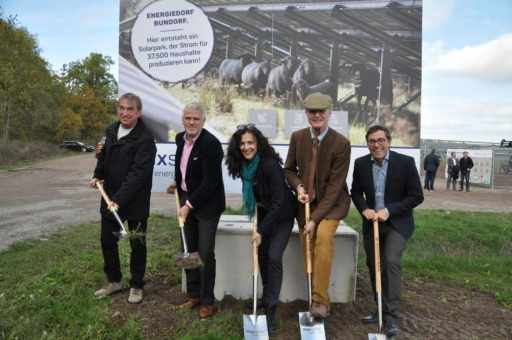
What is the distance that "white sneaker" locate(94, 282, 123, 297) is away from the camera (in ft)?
14.1

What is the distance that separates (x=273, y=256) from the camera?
12.2ft

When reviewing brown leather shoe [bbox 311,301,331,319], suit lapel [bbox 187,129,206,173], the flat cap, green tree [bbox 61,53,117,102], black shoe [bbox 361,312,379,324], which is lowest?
black shoe [bbox 361,312,379,324]

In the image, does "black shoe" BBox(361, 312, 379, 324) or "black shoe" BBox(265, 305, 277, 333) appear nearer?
"black shoe" BBox(265, 305, 277, 333)

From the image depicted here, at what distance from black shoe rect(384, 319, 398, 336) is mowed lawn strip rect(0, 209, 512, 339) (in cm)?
129

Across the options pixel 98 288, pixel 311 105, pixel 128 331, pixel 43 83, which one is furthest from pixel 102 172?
pixel 43 83

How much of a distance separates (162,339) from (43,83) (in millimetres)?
33573

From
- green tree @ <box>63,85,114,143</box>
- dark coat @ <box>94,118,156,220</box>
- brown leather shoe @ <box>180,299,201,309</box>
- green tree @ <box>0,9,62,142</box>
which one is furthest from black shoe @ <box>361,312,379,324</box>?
green tree @ <box>63,85,114,143</box>

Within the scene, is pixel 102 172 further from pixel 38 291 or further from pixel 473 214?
pixel 473 214

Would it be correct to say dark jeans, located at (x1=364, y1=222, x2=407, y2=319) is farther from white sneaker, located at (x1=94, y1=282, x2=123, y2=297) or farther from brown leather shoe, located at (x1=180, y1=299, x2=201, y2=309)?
white sneaker, located at (x1=94, y1=282, x2=123, y2=297)

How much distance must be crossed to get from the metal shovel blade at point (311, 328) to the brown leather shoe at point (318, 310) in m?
0.03

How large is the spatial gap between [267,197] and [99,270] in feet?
8.39

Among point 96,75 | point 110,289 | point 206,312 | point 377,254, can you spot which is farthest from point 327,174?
point 96,75

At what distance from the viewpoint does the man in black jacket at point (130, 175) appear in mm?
4012

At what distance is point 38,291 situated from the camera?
14.2ft
